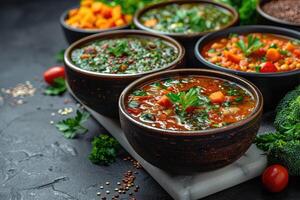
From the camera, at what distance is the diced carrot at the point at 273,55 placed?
4.22 meters

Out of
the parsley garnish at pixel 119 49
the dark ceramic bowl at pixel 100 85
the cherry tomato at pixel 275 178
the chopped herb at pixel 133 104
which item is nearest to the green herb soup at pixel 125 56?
the parsley garnish at pixel 119 49

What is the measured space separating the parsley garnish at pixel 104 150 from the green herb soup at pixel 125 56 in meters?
0.50

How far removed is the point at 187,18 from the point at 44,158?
1.96 metres

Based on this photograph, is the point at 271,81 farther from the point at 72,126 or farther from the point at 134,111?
the point at 72,126

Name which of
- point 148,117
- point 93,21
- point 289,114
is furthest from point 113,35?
point 289,114

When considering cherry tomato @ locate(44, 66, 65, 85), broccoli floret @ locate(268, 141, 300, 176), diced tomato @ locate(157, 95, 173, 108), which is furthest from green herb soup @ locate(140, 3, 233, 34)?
broccoli floret @ locate(268, 141, 300, 176)

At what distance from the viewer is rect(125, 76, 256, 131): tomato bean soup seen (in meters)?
3.32

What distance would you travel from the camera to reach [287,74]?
13.0ft

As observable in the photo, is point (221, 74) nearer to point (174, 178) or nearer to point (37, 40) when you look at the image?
point (174, 178)

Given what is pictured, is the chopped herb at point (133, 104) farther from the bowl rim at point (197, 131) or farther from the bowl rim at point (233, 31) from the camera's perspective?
the bowl rim at point (233, 31)

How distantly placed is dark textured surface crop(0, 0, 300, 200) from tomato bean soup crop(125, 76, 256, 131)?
527 millimetres

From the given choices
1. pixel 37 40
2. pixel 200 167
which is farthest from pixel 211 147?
pixel 37 40

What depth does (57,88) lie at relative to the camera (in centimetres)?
503

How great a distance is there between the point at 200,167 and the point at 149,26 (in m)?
2.14
